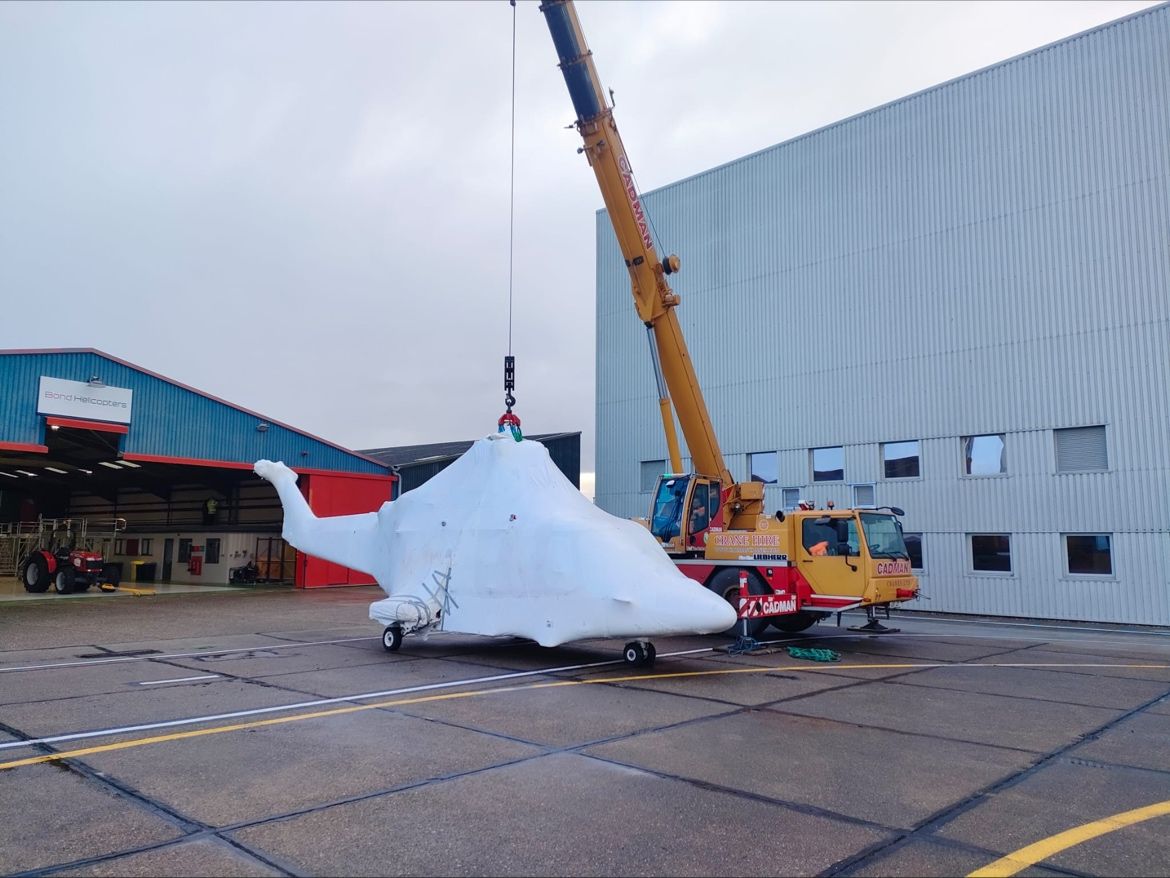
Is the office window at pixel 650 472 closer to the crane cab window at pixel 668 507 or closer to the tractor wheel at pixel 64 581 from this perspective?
the crane cab window at pixel 668 507

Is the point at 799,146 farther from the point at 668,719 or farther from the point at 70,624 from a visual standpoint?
the point at 70,624

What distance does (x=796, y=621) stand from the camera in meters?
15.1

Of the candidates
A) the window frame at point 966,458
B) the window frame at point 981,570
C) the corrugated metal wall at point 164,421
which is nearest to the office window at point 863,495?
the window frame at point 966,458

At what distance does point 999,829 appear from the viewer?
4.84 m

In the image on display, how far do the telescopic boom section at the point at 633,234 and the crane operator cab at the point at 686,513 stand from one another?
503 mm

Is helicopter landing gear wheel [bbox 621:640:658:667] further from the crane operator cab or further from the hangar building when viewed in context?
the hangar building

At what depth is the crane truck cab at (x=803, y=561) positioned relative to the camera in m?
13.3

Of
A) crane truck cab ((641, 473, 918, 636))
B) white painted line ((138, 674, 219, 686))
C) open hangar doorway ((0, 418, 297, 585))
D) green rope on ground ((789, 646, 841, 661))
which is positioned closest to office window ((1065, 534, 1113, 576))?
crane truck cab ((641, 473, 918, 636))

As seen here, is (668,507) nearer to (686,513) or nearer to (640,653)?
(686,513)

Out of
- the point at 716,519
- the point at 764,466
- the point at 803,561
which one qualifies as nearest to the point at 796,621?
the point at 803,561

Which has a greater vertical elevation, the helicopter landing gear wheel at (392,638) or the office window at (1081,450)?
the office window at (1081,450)

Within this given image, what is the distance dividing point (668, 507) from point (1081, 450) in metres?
9.79

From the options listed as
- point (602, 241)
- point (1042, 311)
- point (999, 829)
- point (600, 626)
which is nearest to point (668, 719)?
point (600, 626)

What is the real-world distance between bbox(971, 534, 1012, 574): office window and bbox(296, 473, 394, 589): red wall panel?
63.9 ft
